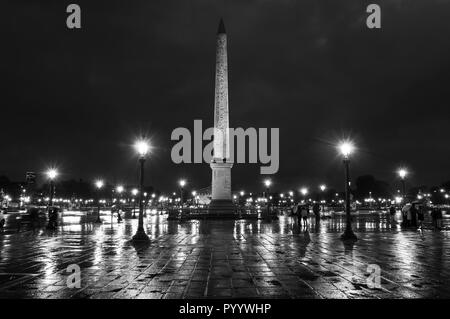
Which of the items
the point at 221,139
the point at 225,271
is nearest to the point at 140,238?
the point at 225,271

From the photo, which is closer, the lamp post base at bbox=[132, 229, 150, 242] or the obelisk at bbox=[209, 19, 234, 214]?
the lamp post base at bbox=[132, 229, 150, 242]

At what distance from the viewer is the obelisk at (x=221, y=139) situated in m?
44.8

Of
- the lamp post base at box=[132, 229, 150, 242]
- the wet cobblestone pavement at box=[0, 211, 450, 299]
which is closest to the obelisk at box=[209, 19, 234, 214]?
the lamp post base at box=[132, 229, 150, 242]

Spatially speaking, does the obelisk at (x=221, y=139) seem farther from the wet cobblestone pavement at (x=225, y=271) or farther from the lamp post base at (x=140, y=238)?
the wet cobblestone pavement at (x=225, y=271)

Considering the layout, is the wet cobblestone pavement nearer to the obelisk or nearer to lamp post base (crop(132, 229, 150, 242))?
lamp post base (crop(132, 229, 150, 242))

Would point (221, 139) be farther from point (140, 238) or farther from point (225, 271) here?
point (225, 271)

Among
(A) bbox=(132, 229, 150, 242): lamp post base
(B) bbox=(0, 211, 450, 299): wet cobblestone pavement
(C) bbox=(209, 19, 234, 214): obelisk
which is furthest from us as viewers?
(C) bbox=(209, 19, 234, 214): obelisk

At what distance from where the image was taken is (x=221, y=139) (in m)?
44.8

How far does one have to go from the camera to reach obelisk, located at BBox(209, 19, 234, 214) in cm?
4478

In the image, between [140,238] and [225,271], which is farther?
[140,238]

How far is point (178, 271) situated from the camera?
1030cm

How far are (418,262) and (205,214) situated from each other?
32761 mm
